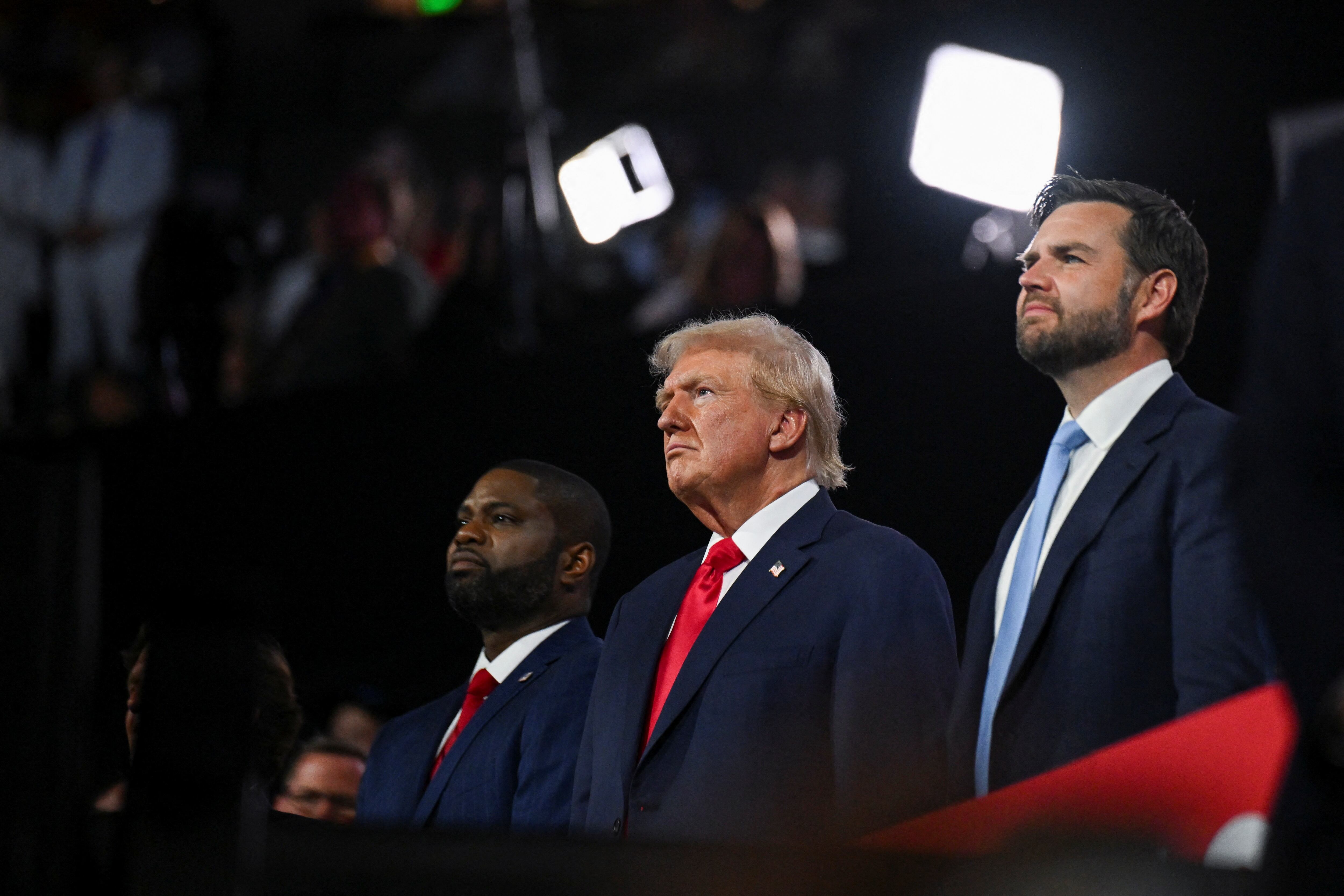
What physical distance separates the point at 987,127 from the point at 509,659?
1022 millimetres

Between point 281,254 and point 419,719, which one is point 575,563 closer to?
point 419,719

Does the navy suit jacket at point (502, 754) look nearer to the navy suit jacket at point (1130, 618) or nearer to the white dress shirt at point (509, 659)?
the white dress shirt at point (509, 659)

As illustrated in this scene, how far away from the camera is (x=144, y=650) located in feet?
4.11

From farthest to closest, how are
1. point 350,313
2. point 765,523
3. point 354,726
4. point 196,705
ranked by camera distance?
point 350,313
point 354,726
point 765,523
point 196,705

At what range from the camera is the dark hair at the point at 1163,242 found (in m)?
1.83

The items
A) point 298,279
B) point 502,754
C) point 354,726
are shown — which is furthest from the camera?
point 298,279

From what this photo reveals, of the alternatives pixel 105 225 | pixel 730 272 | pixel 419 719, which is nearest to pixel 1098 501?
pixel 419 719

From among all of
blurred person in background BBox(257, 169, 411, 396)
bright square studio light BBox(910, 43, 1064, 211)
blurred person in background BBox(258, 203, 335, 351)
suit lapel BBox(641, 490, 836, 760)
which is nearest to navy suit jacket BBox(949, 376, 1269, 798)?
suit lapel BBox(641, 490, 836, 760)

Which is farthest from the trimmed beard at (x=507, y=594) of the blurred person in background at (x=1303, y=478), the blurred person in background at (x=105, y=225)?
the blurred person in background at (x=105, y=225)

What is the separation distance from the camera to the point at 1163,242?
1.84 m

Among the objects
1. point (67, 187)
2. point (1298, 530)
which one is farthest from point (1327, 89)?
point (67, 187)

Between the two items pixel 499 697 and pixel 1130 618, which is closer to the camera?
pixel 1130 618

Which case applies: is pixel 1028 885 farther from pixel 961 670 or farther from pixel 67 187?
pixel 67 187

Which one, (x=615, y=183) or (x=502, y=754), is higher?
(x=615, y=183)
